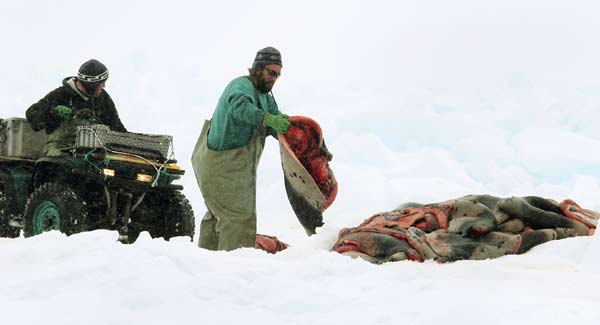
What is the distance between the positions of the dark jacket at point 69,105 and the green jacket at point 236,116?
1738 millimetres

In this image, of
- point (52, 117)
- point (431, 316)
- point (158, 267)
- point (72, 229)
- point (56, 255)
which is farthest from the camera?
point (52, 117)

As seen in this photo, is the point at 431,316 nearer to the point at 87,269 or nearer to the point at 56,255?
the point at 87,269

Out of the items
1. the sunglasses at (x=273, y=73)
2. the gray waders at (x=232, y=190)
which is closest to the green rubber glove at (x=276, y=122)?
the gray waders at (x=232, y=190)

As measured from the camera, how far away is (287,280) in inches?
147

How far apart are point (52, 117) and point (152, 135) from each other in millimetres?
910

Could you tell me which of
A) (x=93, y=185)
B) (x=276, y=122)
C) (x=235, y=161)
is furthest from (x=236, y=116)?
(x=93, y=185)

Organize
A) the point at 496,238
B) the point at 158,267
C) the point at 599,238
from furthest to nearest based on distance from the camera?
the point at 496,238 < the point at 599,238 < the point at 158,267

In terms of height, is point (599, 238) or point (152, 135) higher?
point (152, 135)

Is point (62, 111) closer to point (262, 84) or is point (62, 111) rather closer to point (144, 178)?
point (144, 178)

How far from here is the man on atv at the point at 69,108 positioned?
7113mm

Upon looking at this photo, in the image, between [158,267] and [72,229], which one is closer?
[158,267]

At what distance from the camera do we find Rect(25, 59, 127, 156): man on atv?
7113 mm

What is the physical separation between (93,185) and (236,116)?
187 cm

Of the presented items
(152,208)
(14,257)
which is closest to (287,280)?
(14,257)
